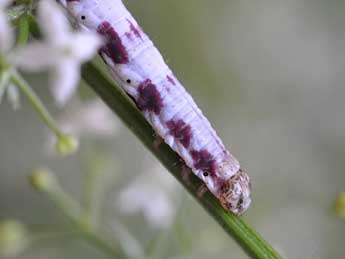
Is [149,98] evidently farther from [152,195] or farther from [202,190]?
→ [152,195]

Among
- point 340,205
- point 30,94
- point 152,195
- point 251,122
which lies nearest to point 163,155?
point 30,94

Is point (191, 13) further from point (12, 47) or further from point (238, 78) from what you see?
point (12, 47)

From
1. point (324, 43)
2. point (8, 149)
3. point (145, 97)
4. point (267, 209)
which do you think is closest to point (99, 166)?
point (145, 97)

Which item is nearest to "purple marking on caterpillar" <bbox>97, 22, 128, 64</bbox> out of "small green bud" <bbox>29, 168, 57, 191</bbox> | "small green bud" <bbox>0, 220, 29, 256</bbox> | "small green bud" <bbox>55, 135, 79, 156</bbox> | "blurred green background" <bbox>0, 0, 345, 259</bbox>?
"small green bud" <bbox>55, 135, 79, 156</bbox>

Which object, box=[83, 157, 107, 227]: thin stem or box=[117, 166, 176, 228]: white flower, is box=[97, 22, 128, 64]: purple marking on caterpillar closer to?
box=[83, 157, 107, 227]: thin stem

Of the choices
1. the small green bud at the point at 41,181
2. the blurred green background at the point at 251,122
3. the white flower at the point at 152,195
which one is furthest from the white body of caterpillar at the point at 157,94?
the blurred green background at the point at 251,122

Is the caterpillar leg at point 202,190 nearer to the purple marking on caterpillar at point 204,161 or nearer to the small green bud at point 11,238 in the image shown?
the purple marking on caterpillar at point 204,161

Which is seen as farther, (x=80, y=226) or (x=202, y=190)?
(x=80, y=226)
